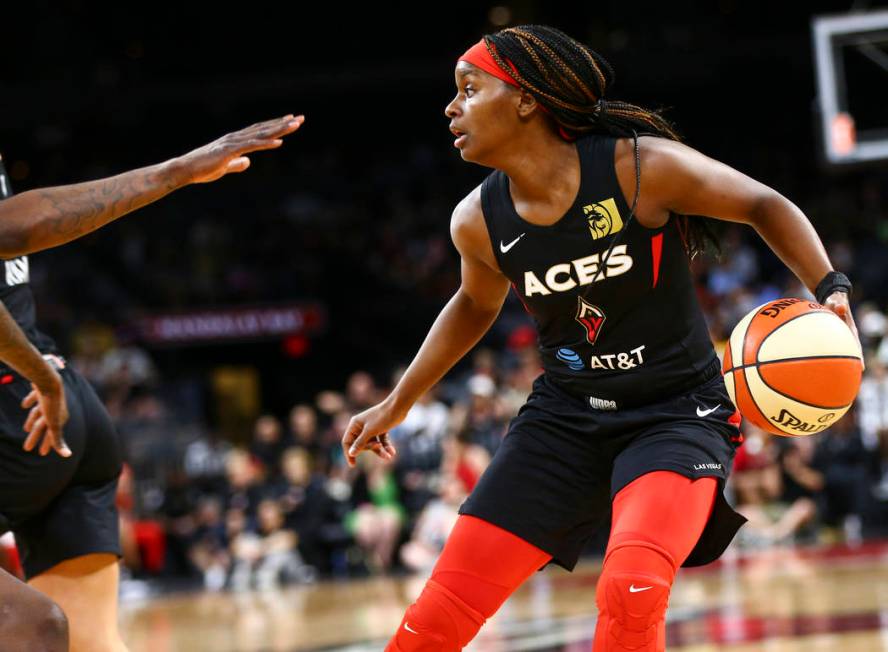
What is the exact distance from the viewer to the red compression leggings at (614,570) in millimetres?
3276

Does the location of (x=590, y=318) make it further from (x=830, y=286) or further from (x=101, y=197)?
(x=101, y=197)

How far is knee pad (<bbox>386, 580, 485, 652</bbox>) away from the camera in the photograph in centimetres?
361

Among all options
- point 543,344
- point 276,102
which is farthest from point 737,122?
point 543,344

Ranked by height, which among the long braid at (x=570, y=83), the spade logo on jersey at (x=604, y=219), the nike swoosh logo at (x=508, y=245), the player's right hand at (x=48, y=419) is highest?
the long braid at (x=570, y=83)

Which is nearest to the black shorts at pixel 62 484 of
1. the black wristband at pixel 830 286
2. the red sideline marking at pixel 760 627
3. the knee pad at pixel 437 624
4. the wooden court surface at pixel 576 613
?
the knee pad at pixel 437 624

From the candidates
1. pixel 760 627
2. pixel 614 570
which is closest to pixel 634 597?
pixel 614 570

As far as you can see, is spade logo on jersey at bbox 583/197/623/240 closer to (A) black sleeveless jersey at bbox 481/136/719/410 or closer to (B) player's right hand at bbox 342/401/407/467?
(A) black sleeveless jersey at bbox 481/136/719/410

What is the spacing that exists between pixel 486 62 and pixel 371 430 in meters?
1.25

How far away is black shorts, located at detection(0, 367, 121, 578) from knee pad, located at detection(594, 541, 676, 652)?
1.58 metres

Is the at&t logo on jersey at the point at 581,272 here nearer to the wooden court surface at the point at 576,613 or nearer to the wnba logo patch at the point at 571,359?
the wnba logo patch at the point at 571,359

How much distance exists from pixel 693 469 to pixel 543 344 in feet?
2.22

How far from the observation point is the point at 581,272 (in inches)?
144

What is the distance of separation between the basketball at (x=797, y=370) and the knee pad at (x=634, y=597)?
21.9 inches

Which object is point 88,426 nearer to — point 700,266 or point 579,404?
point 579,404
